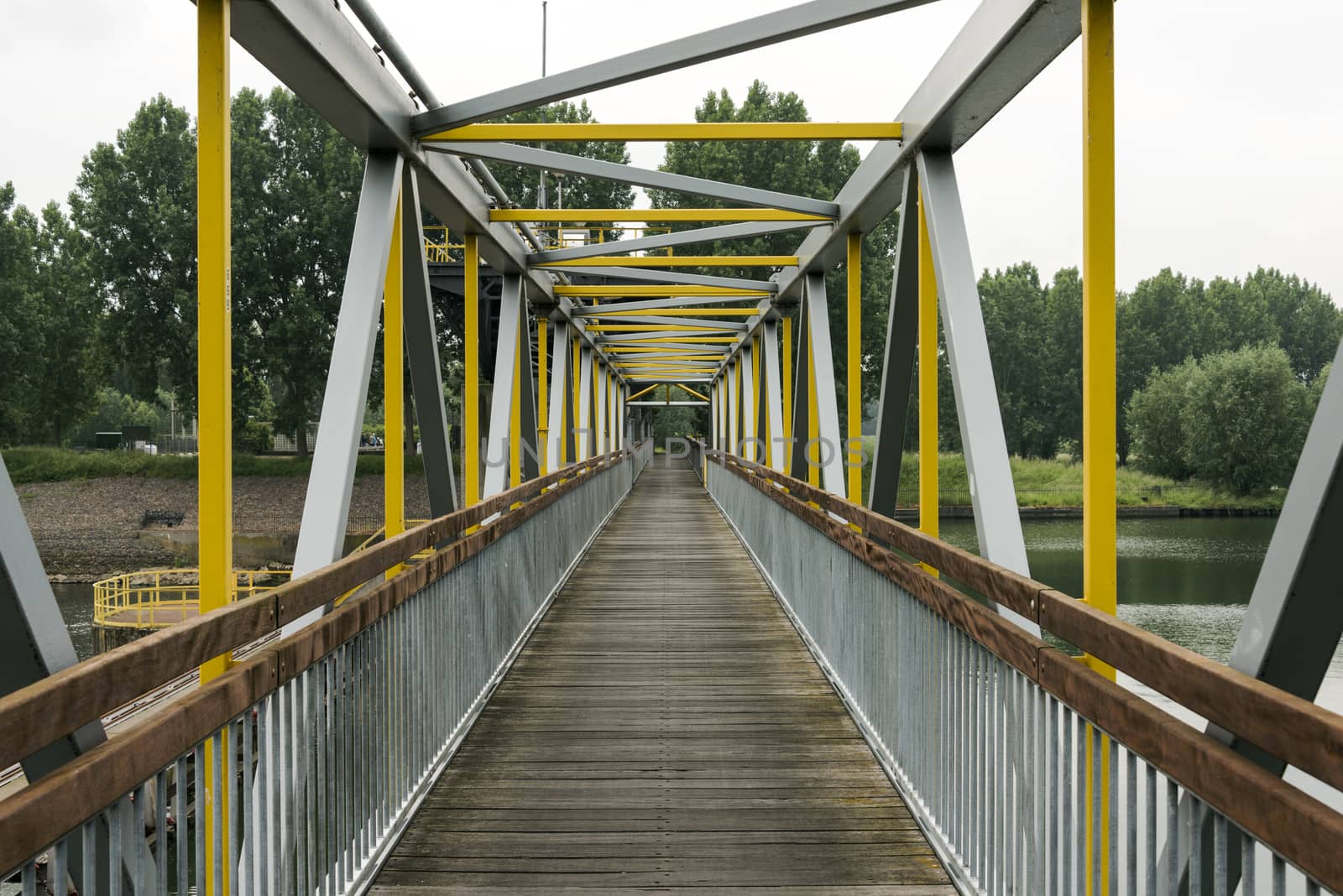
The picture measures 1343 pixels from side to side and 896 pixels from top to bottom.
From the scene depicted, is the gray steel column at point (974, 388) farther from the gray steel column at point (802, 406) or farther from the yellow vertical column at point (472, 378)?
the gray steel column at point (802, 406)

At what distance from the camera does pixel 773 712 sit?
15.0 ft

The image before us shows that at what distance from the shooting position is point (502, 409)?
28.6 feet

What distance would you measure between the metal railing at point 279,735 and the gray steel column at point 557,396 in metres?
7.67

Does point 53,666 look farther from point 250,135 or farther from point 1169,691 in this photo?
point 250,135

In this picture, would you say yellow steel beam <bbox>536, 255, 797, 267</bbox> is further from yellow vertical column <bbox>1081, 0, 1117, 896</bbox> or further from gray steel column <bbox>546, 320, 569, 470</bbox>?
Answer: yellow vertical column <bbox>1081, 0, 1117, 896</bbox>

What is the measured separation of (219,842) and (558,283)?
34.9ft

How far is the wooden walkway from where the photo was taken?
2.91 metres

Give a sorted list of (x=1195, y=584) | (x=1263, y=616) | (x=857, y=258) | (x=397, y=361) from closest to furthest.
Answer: (x=1263, y=616), (x=397, y=361), (x=857, y=258), (x=1195, y=584)

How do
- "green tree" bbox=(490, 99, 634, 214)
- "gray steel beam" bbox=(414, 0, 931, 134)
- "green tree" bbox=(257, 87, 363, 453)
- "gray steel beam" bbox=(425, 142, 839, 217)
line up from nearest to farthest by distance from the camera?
"gray steel beam" bbox=(414, 0, 931, 134) → "gray steel beam" bbox=(425, 142, 839, 217) → "green tree" bbox=(257, 87, 363, 453) → "green tree" bbox=(490, 99, 634, 214)

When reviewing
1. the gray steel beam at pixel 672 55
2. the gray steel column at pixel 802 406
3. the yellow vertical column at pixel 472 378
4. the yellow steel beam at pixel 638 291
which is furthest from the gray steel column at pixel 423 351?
the yellow steel beam at pixel 638 291

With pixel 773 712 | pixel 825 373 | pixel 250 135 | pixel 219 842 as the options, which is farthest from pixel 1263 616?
pixel 250 135

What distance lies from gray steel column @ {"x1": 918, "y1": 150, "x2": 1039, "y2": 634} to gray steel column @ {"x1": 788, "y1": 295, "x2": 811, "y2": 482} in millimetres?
5712

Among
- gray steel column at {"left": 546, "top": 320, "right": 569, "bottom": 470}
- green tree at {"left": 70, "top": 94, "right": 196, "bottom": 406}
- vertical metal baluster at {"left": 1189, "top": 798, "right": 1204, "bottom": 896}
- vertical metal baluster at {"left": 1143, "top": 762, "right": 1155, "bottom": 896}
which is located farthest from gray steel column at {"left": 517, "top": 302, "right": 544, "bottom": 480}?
green tree at {"left": 70, "top": 94, "right": 196, "bottom": 406}

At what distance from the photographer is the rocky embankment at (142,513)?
30000 millimetres
